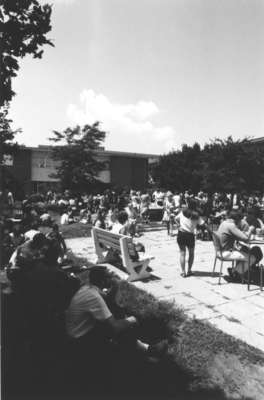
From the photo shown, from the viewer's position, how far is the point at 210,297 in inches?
200

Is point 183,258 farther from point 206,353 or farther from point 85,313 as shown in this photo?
point 85,313

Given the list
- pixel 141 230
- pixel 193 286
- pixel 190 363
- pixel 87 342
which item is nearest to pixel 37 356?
→ pixel 87 342

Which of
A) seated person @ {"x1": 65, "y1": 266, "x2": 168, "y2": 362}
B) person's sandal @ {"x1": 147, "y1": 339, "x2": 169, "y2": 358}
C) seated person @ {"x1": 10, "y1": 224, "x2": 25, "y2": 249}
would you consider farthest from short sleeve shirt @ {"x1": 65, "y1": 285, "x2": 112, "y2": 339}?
seated person @ {"x1": 10, "y1": 224, "x2": 25, "y2": 249}

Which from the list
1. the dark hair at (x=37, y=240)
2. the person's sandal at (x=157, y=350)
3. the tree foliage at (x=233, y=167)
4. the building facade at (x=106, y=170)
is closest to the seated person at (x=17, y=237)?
the dark hair at (x=37, y=240)

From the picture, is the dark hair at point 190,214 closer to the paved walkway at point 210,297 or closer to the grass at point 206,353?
the paved walkway at point 210,297

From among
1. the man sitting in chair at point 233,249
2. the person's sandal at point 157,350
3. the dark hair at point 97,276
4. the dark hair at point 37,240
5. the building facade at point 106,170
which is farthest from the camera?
the building facade at point 106,170

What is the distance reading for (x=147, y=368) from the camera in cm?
302

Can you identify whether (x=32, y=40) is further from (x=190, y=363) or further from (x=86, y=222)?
(x=86, y=222)

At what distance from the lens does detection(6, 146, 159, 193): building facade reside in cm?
3622

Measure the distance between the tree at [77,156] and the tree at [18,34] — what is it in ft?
57.8

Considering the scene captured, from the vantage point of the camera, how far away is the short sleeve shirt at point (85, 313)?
277 cm

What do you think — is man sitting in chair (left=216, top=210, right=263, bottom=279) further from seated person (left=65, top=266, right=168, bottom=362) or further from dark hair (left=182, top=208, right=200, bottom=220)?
seated person (left=65, top=266, right=168, bottom=362)

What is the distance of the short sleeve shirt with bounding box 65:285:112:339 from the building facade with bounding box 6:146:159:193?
32.8 metres

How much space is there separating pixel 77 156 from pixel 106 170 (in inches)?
732
